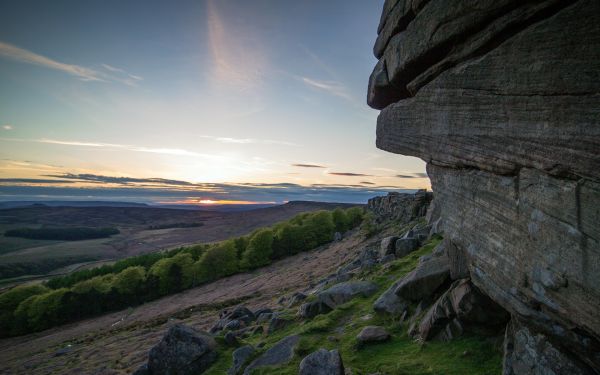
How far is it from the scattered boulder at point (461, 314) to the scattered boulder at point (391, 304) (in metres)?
2.09

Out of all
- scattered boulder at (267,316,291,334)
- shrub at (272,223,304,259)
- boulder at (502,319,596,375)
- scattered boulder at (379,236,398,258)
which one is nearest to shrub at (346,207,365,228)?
shrub at (272,223,304,259)

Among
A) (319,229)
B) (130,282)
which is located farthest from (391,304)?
(130,282)

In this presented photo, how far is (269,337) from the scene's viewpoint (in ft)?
64.6

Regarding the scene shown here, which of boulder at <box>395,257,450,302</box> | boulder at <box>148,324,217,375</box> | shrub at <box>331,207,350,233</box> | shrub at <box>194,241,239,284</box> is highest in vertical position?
boulder at <box>395,257,450,302</box>

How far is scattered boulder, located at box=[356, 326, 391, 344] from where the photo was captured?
47.8 ft

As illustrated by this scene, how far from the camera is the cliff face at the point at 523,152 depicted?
7762 mm

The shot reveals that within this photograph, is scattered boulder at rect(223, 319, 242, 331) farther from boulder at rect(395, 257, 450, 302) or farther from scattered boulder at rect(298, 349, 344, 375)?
boulder at rect(395, 257, 450, 302)

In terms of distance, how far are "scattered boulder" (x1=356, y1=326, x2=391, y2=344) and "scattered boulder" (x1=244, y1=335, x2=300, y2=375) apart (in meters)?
3.37

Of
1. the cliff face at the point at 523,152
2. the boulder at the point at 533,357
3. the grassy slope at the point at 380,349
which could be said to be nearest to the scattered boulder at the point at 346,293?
the grassy slope at the point at 380,349

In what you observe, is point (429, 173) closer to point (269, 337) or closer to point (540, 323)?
point (540, 323)

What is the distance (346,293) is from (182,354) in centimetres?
1005

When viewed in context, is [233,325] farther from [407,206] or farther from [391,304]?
[407,206]

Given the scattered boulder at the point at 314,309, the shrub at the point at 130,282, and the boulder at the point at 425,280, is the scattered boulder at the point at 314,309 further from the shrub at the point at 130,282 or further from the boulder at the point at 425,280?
the shrub at the point at 130,282

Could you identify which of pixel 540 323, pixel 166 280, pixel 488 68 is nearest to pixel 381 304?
pixel 540 323
